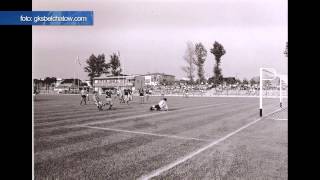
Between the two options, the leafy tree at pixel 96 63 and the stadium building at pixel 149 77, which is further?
the stadium building at pixel 149 77

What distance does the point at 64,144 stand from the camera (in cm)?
630

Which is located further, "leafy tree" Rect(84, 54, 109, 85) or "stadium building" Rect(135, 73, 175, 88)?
"stadium building" Rect(135, 73, 175, 88)

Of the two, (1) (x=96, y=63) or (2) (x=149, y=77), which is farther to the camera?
(2) (x=149, y=77)

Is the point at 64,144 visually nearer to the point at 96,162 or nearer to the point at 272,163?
the point at 96,162

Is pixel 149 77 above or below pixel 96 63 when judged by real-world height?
above
